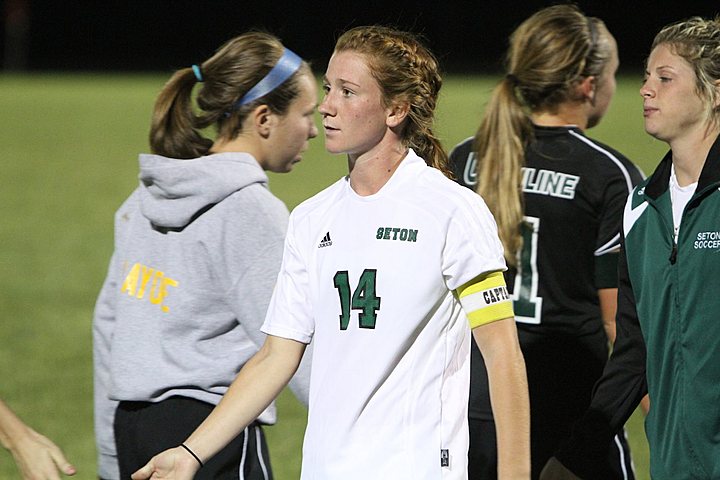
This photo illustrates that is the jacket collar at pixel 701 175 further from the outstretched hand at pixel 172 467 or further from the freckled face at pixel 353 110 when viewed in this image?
the outstretched hand at pixel 172 467

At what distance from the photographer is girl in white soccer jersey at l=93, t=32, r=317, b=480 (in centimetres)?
368

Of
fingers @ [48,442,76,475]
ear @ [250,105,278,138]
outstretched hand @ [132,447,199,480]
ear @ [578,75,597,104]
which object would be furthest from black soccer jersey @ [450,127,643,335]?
fingers @ [48,442,76,475]

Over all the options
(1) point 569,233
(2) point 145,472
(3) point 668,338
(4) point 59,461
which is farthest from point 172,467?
(1) point 569,233

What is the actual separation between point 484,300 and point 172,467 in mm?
884

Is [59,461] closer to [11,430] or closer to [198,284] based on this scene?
[11,430]

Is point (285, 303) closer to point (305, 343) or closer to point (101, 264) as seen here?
point (305, 343)

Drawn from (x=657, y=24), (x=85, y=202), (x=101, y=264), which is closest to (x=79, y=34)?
(x=657, y=24)

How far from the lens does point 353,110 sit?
3.08 m

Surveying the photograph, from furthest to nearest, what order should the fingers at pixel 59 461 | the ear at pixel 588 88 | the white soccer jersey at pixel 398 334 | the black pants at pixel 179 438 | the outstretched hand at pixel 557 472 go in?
the ear at pixel 588 88 → the black pants at pixel 179 438 → the outstretched hand at pixel 557 472 → the fingers at pixel 59 461 → the white soccer jersey at pixel 398 334

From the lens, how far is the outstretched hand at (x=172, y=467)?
3111 mm

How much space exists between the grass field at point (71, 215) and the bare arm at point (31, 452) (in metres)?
1.32

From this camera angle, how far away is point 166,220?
12.5 feet

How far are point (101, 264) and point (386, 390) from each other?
11.5 m

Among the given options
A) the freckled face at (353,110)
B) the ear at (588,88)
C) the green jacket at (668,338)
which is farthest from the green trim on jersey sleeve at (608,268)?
the freckled face at (353,110)
